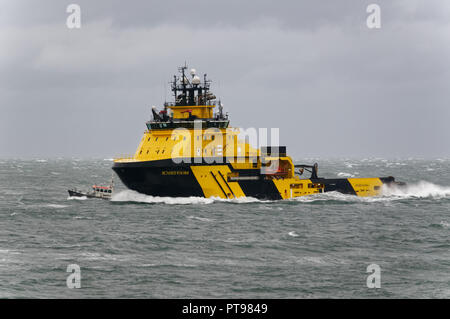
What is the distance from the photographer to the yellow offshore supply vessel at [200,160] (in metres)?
42.7

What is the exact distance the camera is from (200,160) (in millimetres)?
42531

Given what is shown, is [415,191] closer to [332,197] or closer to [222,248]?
[332,197]

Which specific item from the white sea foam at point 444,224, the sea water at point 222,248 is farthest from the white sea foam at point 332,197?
the white sea foam at point 444,224

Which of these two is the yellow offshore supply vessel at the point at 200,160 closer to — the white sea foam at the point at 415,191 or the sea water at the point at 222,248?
the sea water at the point at 222,248

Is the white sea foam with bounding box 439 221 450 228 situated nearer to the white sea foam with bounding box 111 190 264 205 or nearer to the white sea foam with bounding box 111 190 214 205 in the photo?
the white sea foam with bounding box 111 190 264 205

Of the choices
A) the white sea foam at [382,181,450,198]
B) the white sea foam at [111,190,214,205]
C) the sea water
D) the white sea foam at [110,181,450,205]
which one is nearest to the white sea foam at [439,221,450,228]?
the sea water

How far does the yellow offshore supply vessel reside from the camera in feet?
140

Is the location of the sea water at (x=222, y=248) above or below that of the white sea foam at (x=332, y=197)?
below

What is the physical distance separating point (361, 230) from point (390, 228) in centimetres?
219

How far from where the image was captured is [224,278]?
2264cm

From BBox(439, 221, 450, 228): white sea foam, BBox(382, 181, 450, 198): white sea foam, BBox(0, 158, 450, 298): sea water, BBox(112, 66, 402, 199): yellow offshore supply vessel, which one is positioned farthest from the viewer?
BBox(382, 181, 450, 198): white sea foam

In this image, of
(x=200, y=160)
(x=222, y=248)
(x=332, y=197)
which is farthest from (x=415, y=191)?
(x=222, y=248)

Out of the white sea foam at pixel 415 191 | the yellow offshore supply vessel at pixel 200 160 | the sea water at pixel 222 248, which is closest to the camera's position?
the sea water at pixel 222 248

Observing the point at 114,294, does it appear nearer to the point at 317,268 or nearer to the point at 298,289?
the point at 298,289
